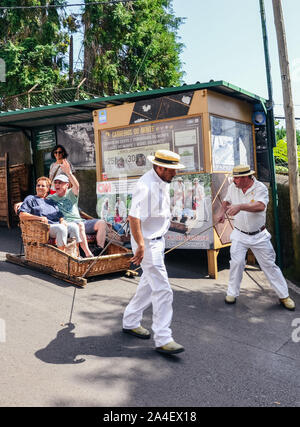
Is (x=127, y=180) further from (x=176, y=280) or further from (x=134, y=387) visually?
(x=134, y=387)

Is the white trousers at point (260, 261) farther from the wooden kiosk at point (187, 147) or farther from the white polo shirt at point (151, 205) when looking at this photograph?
the white polo shirt at point (151, 205)

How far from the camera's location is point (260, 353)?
404 cm

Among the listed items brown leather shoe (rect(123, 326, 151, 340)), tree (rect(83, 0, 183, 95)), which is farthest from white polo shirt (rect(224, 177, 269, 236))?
tree (rect(83, 0, 183, 95))

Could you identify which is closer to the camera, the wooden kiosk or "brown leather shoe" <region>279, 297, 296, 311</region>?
"brown leather shoe" <region>279, 297, 296, 311</region>

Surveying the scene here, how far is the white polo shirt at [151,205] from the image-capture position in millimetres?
3807

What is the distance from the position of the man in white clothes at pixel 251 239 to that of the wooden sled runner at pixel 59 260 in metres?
1.76

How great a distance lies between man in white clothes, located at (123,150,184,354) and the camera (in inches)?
149

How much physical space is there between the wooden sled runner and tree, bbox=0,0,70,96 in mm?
14994

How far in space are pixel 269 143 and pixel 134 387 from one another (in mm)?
5736

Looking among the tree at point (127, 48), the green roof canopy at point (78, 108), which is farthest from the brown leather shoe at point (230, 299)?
the tree at point (127, 48)

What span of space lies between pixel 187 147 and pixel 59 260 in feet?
9.08

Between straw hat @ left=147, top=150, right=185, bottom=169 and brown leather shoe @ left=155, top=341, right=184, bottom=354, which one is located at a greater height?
straw hat @ left=147, top=150, right=185, bottom=169

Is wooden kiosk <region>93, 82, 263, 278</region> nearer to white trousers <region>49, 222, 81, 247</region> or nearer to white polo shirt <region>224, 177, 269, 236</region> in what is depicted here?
white polo shirt <region>224, 177, 269, 236</region>
